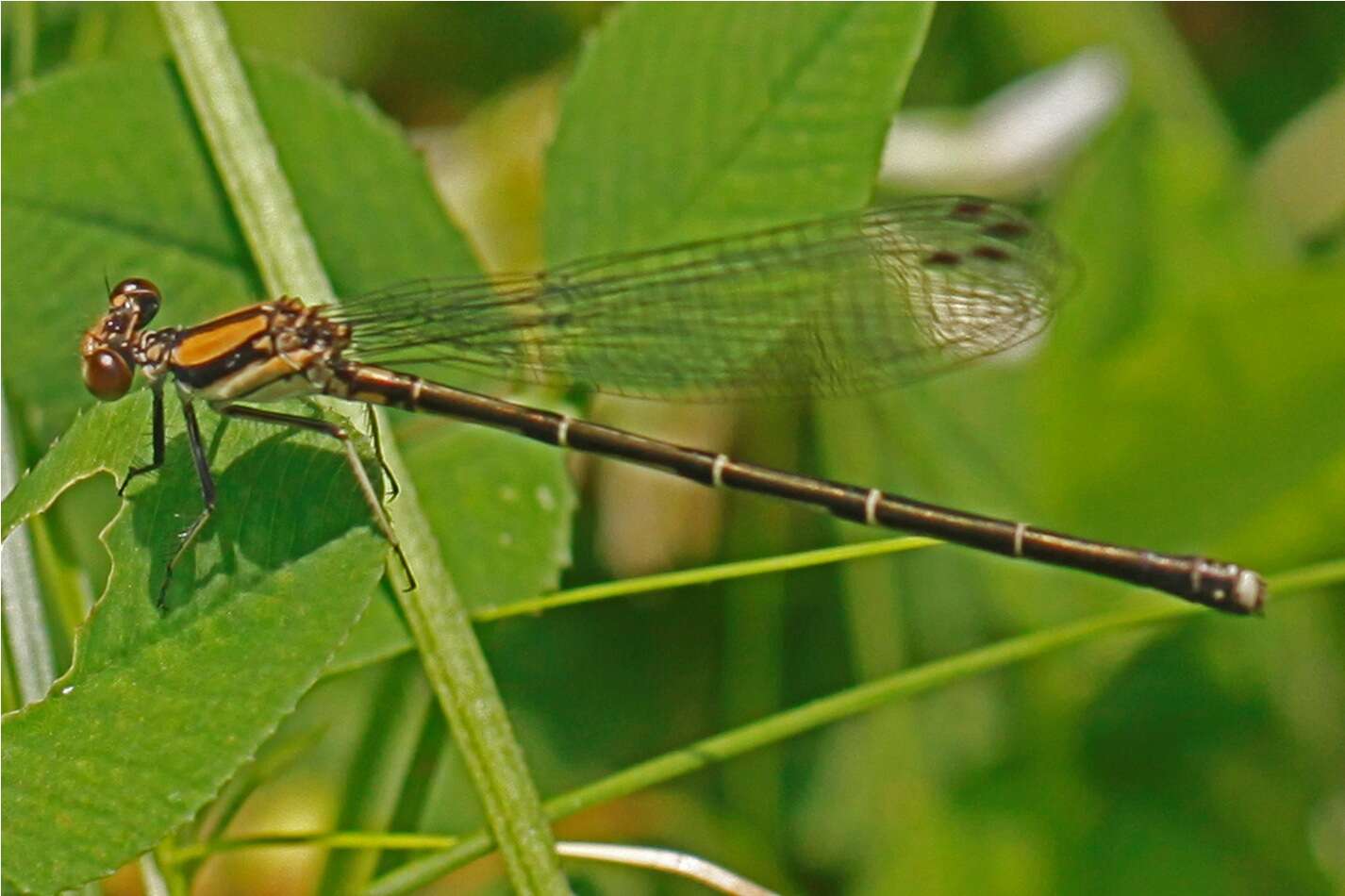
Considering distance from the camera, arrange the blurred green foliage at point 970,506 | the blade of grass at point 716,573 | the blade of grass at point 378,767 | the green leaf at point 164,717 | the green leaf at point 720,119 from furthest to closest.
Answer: the blurred green foliage at point 970,506
the green leaf at point 720,119
the blade of grass at point 378,767
the blade of grass at point 716,573
the green leaf at point 164,717

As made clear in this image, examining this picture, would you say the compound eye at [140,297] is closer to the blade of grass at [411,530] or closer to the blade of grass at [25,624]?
the blade of grass at [411,530]

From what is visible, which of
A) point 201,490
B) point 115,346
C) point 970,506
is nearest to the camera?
point 201,490

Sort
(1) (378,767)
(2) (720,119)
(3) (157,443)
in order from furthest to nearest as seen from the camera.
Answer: (1) (378,767)
(2) (720,119)
(3) (157,443)

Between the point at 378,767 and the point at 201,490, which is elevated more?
the point at 201,490

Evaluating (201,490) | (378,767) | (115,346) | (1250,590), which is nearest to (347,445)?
(201,490)

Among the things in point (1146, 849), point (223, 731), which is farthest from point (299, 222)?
point (1146, 849)

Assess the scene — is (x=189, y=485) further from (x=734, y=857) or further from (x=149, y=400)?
(x=734, y=857)

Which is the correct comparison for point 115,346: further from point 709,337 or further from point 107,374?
point 709,337

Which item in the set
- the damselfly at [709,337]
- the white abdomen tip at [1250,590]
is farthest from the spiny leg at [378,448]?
the white abdomen tip at [1250,590]
